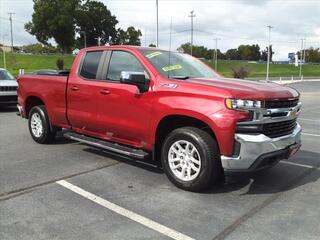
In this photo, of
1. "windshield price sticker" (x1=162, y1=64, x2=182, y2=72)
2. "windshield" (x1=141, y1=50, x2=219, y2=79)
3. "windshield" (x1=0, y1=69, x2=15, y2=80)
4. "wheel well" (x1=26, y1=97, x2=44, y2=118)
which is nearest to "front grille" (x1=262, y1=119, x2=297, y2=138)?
"windshield" (x1=141, y1=50, x2=219, y2=79)

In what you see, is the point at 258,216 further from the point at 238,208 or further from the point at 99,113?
the point at 99,113

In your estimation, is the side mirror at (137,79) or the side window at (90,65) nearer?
the side mirror at (137,79)

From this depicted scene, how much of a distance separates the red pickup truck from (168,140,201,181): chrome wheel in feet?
0.04

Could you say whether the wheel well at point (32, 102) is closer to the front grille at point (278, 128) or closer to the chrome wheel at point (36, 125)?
the chrome wheel at point (36, 125)

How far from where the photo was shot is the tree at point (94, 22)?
109438mm

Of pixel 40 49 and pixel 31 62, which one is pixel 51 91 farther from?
pixel 40 49

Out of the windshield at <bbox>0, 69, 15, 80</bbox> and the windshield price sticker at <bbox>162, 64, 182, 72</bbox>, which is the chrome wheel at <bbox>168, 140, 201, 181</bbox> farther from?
the windshield at <bbox>0, 69, 15, 80</bbox>

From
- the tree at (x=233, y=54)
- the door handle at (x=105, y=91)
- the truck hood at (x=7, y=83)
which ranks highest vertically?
the tree at (x=233, y=54)

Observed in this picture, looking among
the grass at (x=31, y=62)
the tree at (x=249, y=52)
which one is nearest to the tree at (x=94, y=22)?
the grass at (x=31, y=62)

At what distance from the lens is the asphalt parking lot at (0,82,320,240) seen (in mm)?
4094

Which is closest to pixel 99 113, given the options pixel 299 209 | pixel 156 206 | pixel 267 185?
pixel 156 206

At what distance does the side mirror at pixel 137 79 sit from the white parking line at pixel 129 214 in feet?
5.02

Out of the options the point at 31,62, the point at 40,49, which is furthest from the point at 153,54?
the point at 40,49

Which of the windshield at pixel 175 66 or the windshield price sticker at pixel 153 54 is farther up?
the windshield price sticker at pixel 153 54
